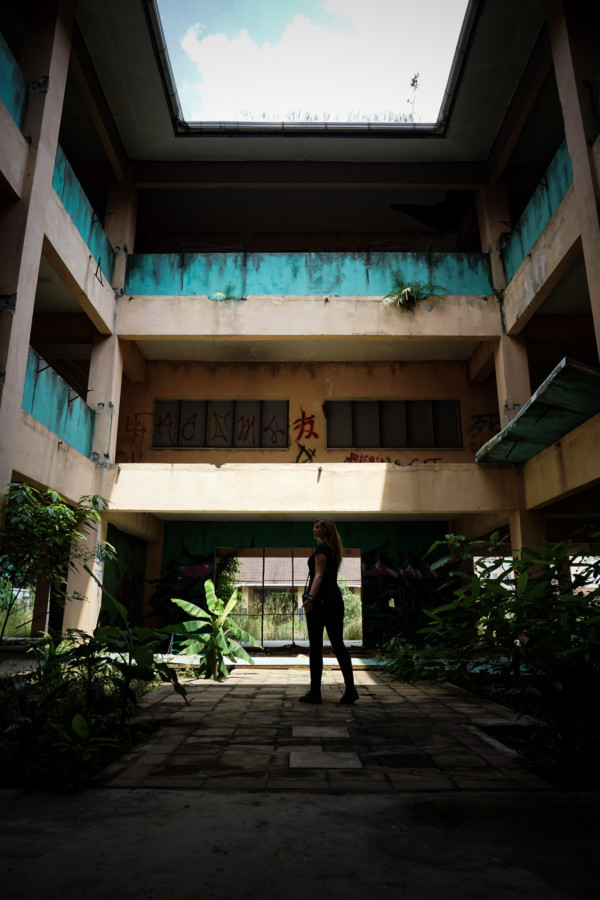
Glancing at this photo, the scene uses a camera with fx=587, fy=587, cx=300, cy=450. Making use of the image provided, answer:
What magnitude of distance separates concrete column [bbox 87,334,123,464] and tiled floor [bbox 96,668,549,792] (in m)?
5.61

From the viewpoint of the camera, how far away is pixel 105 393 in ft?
35.9

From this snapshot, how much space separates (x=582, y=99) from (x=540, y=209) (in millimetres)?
1940

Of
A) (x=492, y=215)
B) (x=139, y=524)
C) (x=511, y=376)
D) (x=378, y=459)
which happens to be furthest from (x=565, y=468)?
(x=139, y=524)

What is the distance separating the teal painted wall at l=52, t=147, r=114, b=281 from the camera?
360 inches

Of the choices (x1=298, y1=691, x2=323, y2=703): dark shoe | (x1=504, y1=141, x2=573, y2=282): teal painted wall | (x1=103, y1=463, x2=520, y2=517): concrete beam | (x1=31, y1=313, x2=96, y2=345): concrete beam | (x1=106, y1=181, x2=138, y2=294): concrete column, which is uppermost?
(x1=106, y1=181, x2=138, y2=294): concrete column

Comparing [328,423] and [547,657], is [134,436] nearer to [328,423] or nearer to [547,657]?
[328,423]

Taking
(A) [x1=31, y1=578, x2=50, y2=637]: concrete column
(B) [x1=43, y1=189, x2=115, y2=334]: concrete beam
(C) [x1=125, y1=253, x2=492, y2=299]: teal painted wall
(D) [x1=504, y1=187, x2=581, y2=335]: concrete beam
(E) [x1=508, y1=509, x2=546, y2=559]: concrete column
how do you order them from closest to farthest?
1. (D) [x1=504, y1=187, x2=581, y2=335]: concrete beam
2. (B) [x1=43, y1=189, x2=115, y2=334]: concrete beam
3. (E) [x1=508, y1=509, x2=546, y2=559]: concrete column
4. (C) [x1=125, y1=253, x2=492, y2=299]: teal painted wall
5. (A) [x1=31, y1=578, x2=50, y2=637]: concrete column

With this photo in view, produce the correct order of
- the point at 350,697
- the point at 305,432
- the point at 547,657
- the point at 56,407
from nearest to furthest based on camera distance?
the point at 547,657, the point at 350,697, the point at 56,407, the point at 305,432

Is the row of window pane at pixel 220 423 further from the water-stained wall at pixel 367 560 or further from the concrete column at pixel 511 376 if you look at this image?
the concrete column at pixel 511 376

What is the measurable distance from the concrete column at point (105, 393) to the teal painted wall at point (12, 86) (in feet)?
13.5

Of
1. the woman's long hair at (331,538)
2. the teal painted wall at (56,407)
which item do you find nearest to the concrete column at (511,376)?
the woman's long hair at (331,538)

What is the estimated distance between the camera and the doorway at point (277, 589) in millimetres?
14430

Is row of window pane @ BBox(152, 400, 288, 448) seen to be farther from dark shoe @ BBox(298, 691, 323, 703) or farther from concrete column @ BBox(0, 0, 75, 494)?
dark shoe @ BBox(298, 691, 323, 703)

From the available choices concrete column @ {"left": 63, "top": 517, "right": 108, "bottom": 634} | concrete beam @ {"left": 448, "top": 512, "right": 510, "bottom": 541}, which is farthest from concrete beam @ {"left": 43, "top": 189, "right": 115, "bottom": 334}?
concrete beam @ {"left": 448, "top": 512, "right": 510, "bottom": 541}
